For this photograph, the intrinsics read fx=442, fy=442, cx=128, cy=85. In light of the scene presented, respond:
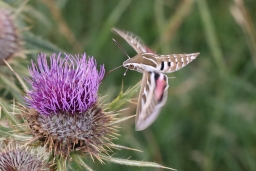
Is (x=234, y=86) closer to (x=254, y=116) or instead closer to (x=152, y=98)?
(x=254, y=116)

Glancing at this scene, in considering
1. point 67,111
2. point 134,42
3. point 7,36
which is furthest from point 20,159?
point 7,36

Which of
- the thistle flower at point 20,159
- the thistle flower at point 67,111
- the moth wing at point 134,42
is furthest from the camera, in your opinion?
the moth wing at point 134,42

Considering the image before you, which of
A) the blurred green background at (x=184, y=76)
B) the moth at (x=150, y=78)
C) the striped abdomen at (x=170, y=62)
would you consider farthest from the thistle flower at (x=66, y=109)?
the blurred green background at (x=184, y=76)

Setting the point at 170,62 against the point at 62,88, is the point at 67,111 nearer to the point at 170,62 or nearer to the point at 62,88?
the point at 62,88

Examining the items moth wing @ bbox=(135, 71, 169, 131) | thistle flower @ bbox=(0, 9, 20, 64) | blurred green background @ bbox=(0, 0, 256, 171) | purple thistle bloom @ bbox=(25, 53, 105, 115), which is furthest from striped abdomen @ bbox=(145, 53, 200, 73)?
blurred green background @ bbox=(0, 0, 256, 171)

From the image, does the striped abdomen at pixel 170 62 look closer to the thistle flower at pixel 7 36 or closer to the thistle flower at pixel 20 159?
the thistle flower at pixel 20 159

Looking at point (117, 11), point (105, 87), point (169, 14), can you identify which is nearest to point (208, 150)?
point (105, 87)

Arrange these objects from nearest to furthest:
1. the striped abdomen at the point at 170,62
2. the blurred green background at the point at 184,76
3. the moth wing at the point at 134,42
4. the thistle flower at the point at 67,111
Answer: the thistle flower at the point at 67,111 < the striped abdomen at the point at 170,62 < the moth wing at the point at 134,42 < the blurred green background at the point at 184,76
